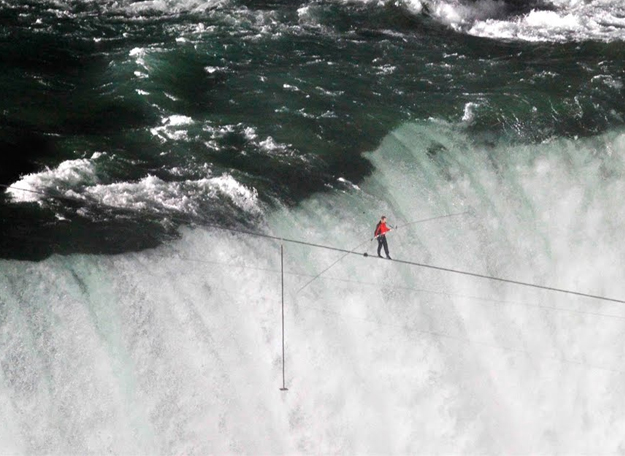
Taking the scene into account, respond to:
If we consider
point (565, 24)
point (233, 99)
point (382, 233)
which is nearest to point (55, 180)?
point (233, 99)

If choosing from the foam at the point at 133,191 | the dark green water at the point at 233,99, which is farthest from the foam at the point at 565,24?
the foam at the point at 133,191

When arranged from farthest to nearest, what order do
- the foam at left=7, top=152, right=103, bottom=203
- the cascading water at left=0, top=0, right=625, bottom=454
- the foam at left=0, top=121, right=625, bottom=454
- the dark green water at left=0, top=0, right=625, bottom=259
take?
the dark green water at left=0, top=0, right=625, bottom=259 → the foam at left=7, top=152, right=103, bottom=203 → the cascading water at left=0, top=0, right=625, bottom=454 → the foam at left=0, top=121, right=625, bottom=454

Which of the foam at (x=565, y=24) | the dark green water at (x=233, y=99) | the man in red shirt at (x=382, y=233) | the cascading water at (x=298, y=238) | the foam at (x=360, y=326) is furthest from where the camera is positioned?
the foam at (x=565, y=24)

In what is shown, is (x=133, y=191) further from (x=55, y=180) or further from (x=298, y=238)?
(x=298, y=238)

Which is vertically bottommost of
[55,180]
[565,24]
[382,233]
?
[382,233]

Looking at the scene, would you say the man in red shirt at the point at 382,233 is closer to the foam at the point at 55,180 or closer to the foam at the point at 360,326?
the foam at the point at 360,326

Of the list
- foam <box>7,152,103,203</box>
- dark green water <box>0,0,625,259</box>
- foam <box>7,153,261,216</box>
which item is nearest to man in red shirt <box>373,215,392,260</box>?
dark green water <box>0,0,625,259</box>

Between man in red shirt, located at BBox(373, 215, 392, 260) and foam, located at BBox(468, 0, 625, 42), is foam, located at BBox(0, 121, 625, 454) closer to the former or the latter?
man in red shirt, located at BBox(373, 215, 392, 260)

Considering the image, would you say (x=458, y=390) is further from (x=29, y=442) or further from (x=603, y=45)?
(x=603, y=45)

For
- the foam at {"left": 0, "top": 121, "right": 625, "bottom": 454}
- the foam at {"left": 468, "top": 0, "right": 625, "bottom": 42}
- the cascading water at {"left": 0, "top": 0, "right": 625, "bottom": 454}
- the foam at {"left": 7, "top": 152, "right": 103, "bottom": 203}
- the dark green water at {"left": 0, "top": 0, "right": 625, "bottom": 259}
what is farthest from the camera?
the foam at {"left": 468, "top": 0, "right": 625, "bottom": 42}

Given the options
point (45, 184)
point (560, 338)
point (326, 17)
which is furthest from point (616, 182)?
point (45, 184)

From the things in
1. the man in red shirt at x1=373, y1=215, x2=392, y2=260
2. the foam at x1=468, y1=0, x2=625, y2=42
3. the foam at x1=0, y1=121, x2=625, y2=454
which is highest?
the foam at x1=468, y1=0, x2=625, y2=42
